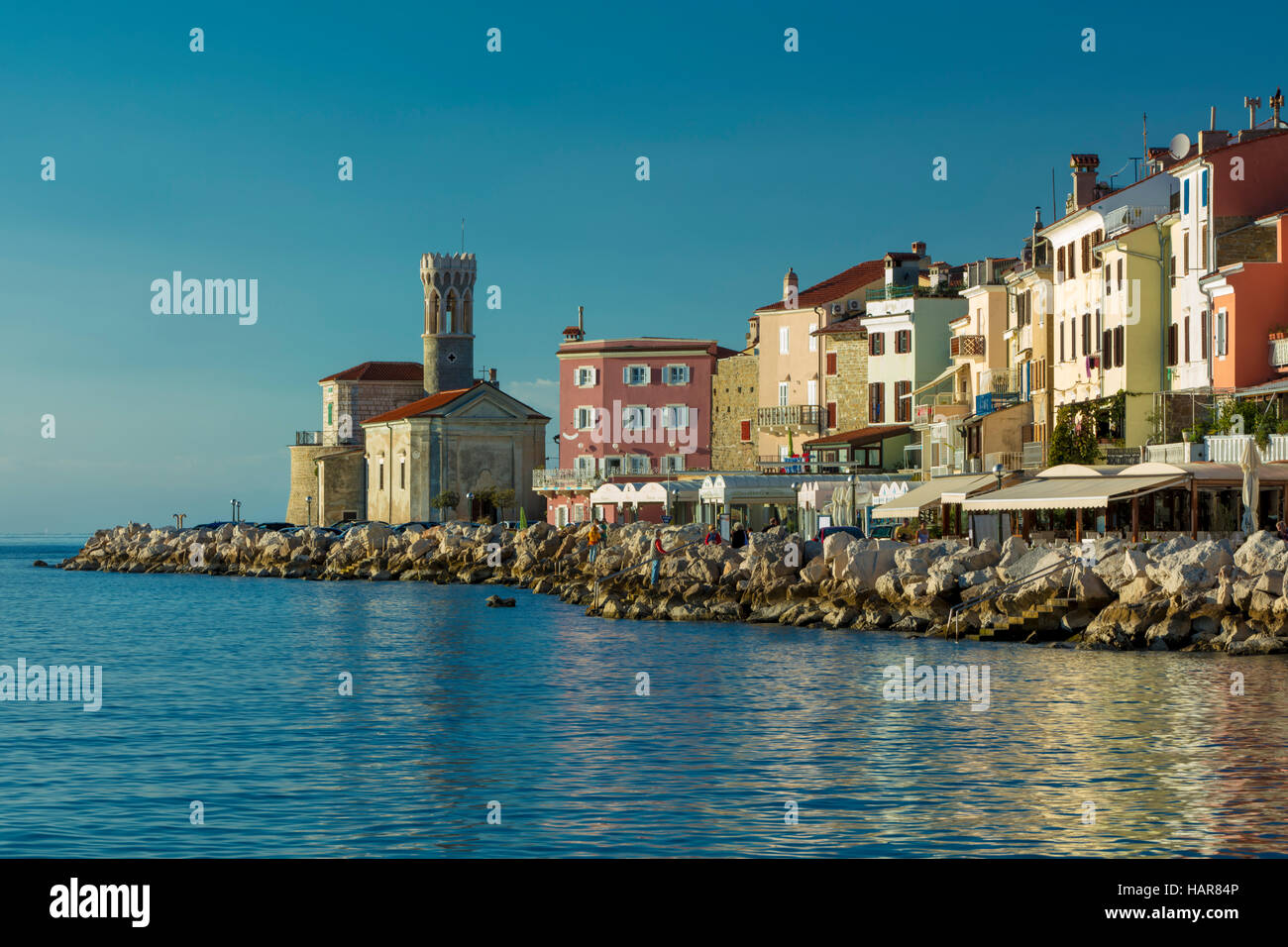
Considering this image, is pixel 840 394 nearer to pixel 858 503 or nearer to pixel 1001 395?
pixel 1001 395

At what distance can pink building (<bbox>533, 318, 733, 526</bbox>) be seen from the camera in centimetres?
8569

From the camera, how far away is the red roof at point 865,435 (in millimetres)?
67750

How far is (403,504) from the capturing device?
94.8 metres

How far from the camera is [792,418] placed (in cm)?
7519

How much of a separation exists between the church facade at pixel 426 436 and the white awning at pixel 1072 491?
56.1 metres

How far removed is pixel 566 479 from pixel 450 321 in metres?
24.8

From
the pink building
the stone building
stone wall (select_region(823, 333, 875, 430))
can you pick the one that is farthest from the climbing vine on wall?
the pink building

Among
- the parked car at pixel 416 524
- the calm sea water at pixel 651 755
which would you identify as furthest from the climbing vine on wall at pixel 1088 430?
the parked car at pixel 416 524

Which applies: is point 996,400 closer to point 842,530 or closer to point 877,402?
point 842,530

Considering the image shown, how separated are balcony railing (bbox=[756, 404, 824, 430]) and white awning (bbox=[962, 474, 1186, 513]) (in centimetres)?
3407

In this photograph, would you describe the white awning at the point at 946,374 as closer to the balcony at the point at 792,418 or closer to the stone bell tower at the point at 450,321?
the balcony at the point at 792,418

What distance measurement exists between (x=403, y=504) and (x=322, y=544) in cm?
Answer: 1522

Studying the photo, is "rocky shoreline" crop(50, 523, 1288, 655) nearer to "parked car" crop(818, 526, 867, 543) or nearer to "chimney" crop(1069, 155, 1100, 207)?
"parked car" crop(818, 526, 867, 543)
